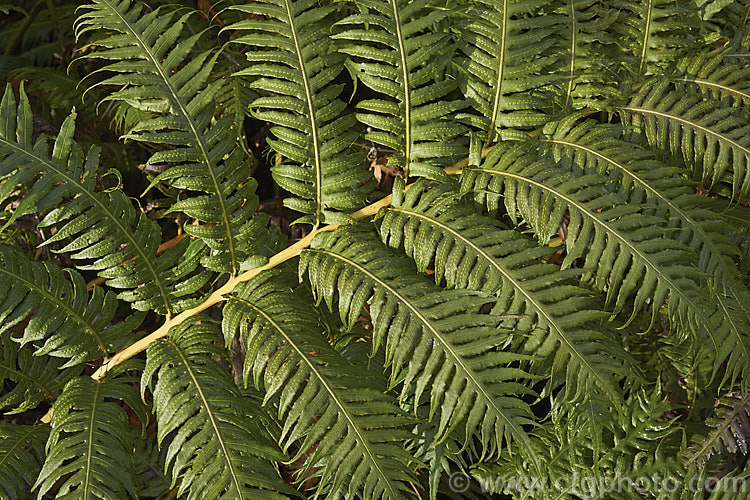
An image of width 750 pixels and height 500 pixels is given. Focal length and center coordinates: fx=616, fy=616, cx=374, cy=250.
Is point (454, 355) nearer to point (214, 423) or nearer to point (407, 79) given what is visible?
point (214, 423)

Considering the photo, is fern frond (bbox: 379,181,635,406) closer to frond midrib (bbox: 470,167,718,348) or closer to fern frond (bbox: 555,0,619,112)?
frond midrib (bbox: 470,167,718,348)

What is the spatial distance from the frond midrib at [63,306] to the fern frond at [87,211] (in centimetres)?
14

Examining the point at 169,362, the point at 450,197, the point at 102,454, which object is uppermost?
the point at 450,197

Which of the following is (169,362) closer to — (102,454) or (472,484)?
(102,454)

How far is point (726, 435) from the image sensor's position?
1984mm

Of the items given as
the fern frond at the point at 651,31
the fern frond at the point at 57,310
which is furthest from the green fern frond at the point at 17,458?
the fern frond at the point at 651,31

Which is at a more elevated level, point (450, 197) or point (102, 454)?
point (450, 197)

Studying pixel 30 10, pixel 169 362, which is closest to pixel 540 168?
pixel 169 362

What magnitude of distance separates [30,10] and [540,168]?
10.1 feet

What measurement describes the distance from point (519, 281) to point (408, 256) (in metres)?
0.34

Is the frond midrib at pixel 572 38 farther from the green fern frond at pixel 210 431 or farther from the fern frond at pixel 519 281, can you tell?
the green fern frond at pixel 210 431

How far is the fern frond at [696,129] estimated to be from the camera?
1.75 metres

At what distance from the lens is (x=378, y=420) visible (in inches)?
61.1

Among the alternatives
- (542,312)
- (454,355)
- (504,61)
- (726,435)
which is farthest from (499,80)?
(726,435)
